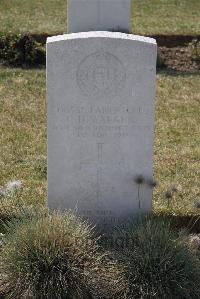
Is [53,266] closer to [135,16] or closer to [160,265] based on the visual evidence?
[160,265]

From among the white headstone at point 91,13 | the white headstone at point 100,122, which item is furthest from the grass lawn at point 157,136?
the white headstone at point 91,13

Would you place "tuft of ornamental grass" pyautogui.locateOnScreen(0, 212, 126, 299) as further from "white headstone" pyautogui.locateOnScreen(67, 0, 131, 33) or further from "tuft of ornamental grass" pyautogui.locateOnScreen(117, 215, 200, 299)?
"white headstone" pyautogui.locateOnScreen(67, 0, 131, 33)

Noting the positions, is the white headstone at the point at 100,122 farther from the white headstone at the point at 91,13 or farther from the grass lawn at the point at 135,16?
the grass lawn at the point at 135,16

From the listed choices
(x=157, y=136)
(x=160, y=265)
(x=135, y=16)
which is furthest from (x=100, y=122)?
(x=135, y=16)

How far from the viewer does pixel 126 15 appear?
11.9 metres

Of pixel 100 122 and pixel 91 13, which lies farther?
pixel 91 13

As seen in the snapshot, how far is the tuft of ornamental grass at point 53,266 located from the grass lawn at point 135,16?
30.8 feet

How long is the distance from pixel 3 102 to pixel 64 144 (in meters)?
4.64

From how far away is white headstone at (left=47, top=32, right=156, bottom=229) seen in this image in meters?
5.30

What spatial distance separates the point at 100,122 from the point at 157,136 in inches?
128

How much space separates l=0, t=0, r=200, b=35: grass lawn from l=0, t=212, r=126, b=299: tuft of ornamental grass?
30.8ft

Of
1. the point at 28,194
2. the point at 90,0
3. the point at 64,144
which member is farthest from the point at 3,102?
the point at 64,144

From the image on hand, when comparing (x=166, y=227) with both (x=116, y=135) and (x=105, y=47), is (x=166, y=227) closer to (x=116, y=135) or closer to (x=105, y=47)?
(x=116, y=135)

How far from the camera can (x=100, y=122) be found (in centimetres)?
549
